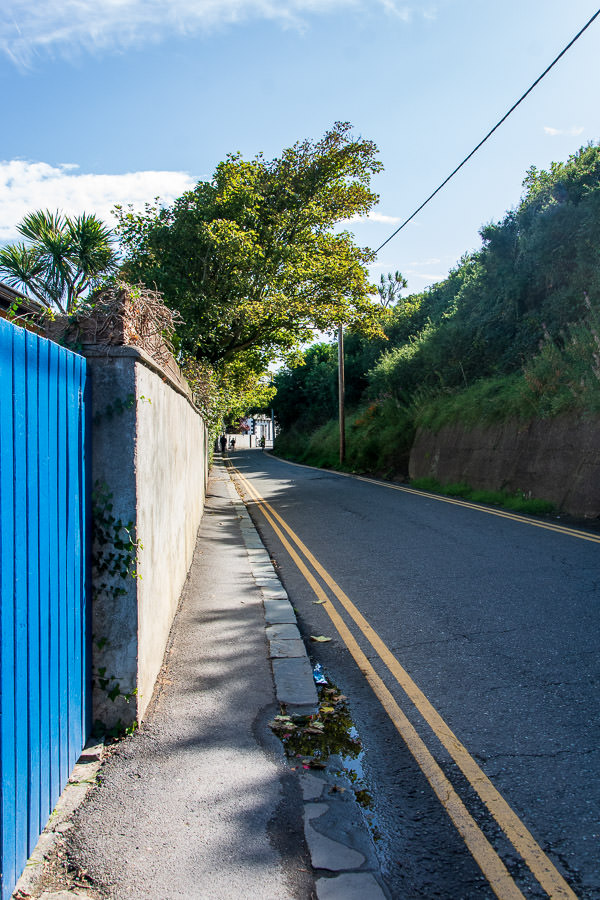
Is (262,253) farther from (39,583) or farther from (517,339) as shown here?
(39,583)

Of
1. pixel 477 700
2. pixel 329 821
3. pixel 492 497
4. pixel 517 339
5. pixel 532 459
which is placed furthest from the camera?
pixel 517 339

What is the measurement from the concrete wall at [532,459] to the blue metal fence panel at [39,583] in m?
11.5

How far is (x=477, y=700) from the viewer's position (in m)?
4.34

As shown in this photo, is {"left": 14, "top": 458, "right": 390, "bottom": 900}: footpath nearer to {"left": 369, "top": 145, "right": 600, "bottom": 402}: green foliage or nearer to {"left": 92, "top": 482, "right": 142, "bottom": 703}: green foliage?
{"left": 92, "top": 482, "right": 142, "bottom": 703}: green foliage

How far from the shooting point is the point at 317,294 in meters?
20.5

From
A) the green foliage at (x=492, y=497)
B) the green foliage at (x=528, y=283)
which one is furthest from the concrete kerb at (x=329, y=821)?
the green foliage at (x=528, y=283)

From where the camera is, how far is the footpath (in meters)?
2.60

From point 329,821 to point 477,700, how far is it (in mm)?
1668

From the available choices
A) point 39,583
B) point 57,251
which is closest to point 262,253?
point 57,251

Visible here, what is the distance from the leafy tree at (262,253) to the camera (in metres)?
17.4

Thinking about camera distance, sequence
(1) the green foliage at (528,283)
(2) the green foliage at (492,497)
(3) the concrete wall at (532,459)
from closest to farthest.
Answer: (3) the concrete wall at (532,459) < (2) the green foliage at (492,497) < (1) the green foliage at (528,283)

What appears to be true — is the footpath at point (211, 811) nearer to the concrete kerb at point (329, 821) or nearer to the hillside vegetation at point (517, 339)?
the concrete kerb at point (329, 821)

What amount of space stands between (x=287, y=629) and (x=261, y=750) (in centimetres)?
224

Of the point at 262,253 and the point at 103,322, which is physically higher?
the point at 262,253
